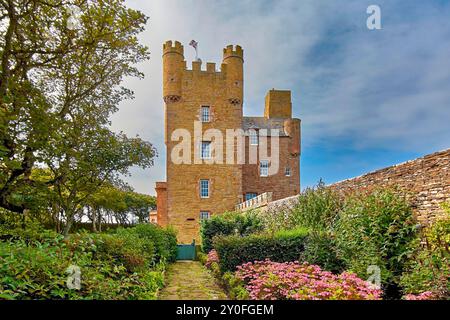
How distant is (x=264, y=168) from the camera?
93.5 feet

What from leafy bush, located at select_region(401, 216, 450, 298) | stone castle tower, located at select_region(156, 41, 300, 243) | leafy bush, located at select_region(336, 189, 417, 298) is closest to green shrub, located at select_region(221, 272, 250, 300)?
leafy bush, located at select_region(336, 189, 417, 298)

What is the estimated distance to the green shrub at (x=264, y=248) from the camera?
26.3 ft

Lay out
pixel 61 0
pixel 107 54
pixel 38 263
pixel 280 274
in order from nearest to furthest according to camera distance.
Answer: pixel 38 263 → pixel 280 274 → pixel 61 0 → pixel 107 54

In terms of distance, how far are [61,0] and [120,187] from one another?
10744 millimetres

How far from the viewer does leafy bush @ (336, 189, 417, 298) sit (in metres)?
5.75

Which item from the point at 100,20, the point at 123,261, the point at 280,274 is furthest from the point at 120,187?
the point at 280,274

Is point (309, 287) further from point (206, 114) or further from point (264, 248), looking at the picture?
point (206, 114)

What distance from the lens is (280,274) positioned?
18.7 ft

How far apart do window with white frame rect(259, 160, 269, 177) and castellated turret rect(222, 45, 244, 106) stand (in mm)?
5536

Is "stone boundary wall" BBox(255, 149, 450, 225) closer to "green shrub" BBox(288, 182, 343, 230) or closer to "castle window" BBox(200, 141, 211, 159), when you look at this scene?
"green shrub" BBox(288, 182, 343, 230)

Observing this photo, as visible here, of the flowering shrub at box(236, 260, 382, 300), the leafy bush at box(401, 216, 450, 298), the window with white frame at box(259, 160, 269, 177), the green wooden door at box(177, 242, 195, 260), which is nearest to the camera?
the flowering shrub at box(236, 260, 382, 300)

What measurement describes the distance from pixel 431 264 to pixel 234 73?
21967mm

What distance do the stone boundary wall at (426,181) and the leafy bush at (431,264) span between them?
316 mm
